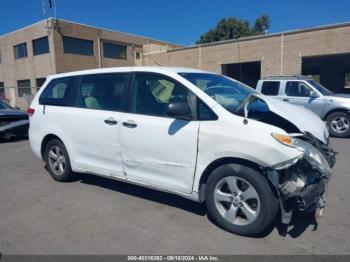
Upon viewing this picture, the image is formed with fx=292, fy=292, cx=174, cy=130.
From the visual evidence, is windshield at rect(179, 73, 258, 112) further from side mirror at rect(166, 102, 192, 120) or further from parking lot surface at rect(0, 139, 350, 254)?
parking lot surface at rect(0, 139, 350, 254)

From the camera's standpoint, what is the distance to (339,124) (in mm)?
9023

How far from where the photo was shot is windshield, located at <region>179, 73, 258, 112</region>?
3.50 metres

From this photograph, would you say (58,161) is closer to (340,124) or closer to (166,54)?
(340,124)

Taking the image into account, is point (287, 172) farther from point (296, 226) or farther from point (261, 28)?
point (261, 28)

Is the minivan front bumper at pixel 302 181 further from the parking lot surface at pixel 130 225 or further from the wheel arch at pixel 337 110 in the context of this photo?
the wheel arch at pixel 337 110

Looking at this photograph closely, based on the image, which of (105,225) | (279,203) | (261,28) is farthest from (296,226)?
(261,28)

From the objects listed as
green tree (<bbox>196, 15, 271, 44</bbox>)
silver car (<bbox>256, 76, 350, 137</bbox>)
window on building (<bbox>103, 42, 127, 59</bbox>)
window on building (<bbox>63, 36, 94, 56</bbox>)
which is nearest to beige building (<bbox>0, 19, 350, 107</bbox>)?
window on building (<bbox>63, 36, 94, 56</bbox>)

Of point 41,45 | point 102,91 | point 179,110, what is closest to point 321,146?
point 179,110

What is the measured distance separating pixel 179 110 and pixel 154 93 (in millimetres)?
705

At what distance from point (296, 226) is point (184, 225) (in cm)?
127

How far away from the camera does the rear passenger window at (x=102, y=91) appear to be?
13.4ft

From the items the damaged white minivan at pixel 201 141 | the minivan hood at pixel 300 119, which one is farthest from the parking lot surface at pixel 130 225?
the minivan hood at pixel 300 119

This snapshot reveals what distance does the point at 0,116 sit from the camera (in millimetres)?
8984

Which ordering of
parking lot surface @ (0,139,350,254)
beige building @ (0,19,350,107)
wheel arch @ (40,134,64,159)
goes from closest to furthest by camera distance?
1. parking lot surface @ (0,139,350,254)
2. wheel arch @ (40,134,64,159)
3. beige building @ (0,19,350,107)
